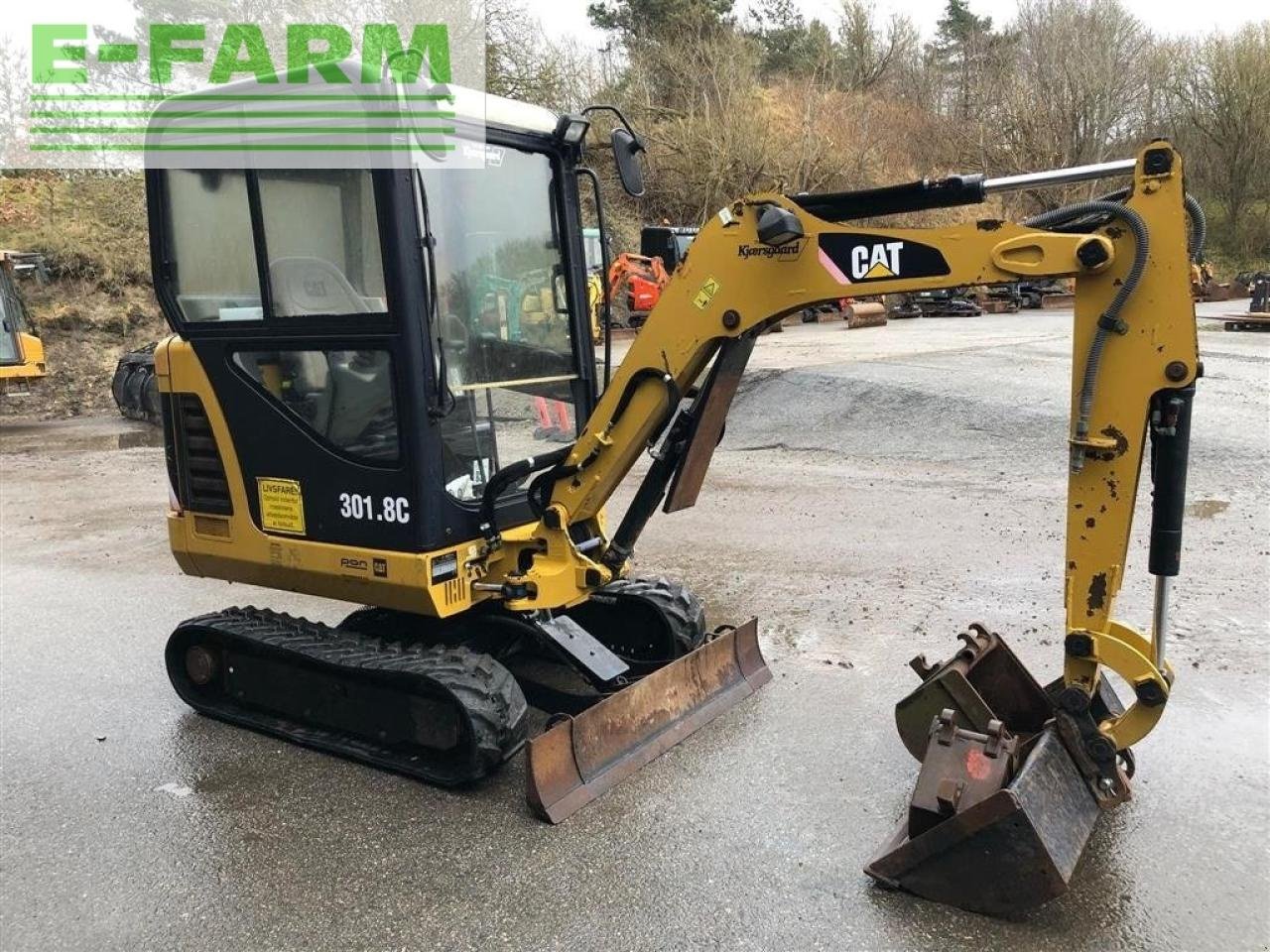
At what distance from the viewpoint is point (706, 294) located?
3.63m

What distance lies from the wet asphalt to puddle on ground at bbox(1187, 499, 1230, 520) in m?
0.03

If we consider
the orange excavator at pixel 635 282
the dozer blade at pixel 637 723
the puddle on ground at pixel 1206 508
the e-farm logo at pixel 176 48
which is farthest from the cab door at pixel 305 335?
the orange excavator at pixel 635 282

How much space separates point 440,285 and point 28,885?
2.48 m

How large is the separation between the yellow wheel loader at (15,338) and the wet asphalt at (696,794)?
32.9ft

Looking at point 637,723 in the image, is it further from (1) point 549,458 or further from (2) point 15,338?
(2) point 15,338

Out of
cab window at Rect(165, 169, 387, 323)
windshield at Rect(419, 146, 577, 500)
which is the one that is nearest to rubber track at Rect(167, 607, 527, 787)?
windshield at Rect(419, 146, 577, 500)

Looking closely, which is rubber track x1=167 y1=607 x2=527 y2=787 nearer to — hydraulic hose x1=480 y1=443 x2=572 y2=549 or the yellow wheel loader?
hydraulic hose x1=480 y1=443 x2=572 y2=549

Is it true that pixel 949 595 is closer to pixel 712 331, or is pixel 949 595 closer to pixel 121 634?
pixel 712 331

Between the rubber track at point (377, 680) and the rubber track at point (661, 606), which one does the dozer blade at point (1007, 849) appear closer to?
the rubber track at point (377, 680)

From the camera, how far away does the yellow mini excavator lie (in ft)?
9.84

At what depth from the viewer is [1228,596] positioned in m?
5.58

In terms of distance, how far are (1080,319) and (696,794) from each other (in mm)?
2107

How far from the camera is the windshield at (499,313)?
3875 mm

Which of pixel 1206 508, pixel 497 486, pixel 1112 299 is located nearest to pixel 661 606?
pixel 497 486
